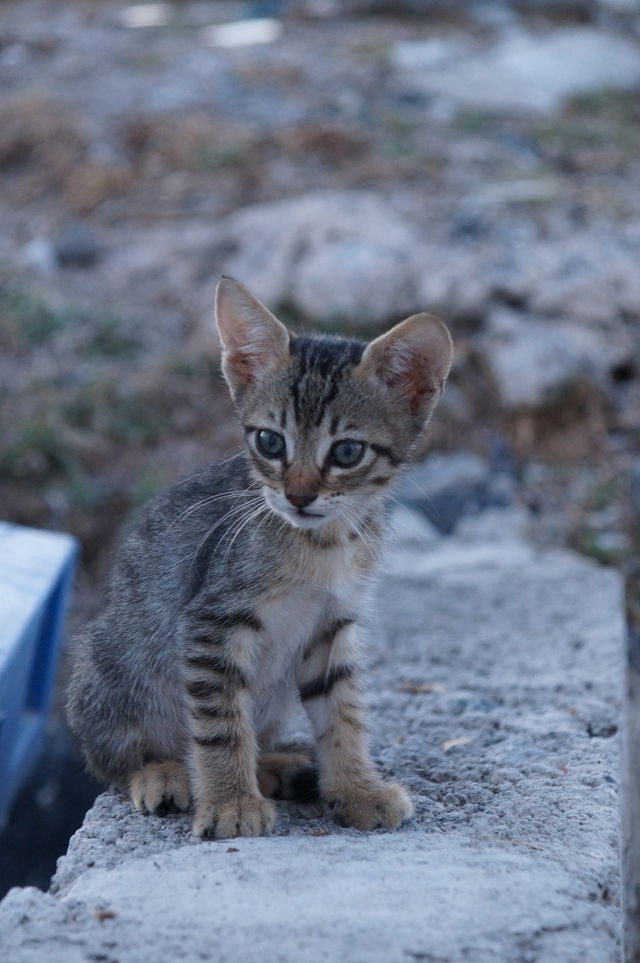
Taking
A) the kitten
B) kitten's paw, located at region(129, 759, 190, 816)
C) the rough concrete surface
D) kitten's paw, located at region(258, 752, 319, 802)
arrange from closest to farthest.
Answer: the rough concrete surface, the kitten, kitten's paw, located at region(129, 759, 190, 816), kitten's paw, located at region(258, 752, 319, 802)

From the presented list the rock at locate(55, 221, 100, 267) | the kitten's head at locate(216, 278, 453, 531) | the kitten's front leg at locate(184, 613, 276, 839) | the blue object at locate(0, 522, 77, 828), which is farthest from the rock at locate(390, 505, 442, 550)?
the rock at locate(55, 221, 100, 267)

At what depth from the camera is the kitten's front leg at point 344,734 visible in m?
3.11

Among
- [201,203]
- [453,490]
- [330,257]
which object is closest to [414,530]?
[453,490]

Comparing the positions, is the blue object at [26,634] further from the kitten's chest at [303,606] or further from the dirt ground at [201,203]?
the dirt ground at [201,203]

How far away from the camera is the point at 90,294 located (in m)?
8.16

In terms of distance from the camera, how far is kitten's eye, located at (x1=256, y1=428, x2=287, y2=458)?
122 inches

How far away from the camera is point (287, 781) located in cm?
333

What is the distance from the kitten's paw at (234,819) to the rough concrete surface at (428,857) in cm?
6

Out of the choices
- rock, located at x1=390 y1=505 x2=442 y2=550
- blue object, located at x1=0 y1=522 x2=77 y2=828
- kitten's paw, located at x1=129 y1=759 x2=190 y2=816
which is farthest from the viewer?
rock, located at x1=390 y1=505 x2=442 y2=550

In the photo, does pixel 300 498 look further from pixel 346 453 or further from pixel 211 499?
pixel 211 499

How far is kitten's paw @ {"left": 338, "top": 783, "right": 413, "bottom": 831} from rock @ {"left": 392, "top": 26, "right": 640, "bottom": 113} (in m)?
7.98

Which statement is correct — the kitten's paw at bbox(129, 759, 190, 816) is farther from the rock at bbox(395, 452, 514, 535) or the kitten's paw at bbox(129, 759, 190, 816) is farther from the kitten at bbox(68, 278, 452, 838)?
the rock at bbox(395, 452, 514, 535)

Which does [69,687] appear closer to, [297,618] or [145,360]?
[297,618]

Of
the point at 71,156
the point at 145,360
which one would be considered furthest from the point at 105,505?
the point at 71,156
